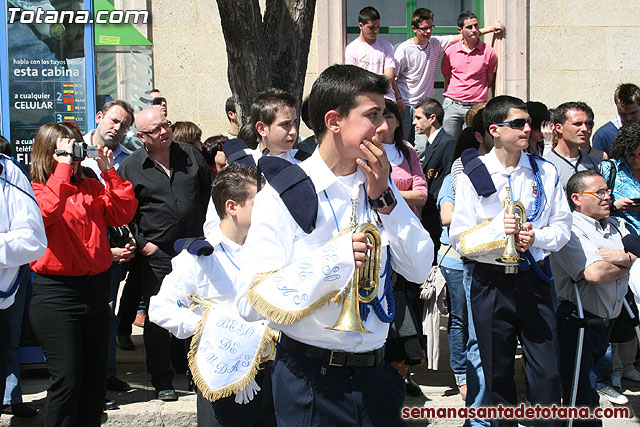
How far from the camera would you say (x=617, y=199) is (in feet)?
21.8

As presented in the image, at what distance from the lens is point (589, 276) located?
572 centimetres

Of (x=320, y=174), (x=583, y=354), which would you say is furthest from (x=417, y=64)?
(x=320, y=174)

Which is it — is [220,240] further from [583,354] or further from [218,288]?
[583,354]

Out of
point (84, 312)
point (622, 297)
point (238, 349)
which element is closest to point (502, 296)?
point (622, 297)

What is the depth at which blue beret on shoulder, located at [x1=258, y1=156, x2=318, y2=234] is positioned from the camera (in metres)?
3.22

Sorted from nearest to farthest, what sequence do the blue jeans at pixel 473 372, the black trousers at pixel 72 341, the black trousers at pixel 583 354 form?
1. the black trousers at pixel 72 341
2. the blue jeans at pixel 473 372
3. the black trousers at pixel 583 354

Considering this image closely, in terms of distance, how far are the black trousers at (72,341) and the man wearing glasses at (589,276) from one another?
3.19 m

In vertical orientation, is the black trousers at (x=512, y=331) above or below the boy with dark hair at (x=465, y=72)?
below

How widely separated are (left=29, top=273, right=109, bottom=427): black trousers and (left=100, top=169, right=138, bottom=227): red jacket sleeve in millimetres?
505

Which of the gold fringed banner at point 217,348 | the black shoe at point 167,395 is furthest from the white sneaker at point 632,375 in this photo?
the gold fringed banner at point 217,348

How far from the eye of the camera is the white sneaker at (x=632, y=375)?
7.02 m

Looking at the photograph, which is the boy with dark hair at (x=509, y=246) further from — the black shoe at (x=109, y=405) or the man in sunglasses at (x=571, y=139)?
the black shoe at (x=109, y=405)

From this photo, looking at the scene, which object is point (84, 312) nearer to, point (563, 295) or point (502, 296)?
point (502, 296)

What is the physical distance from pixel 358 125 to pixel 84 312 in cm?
271
